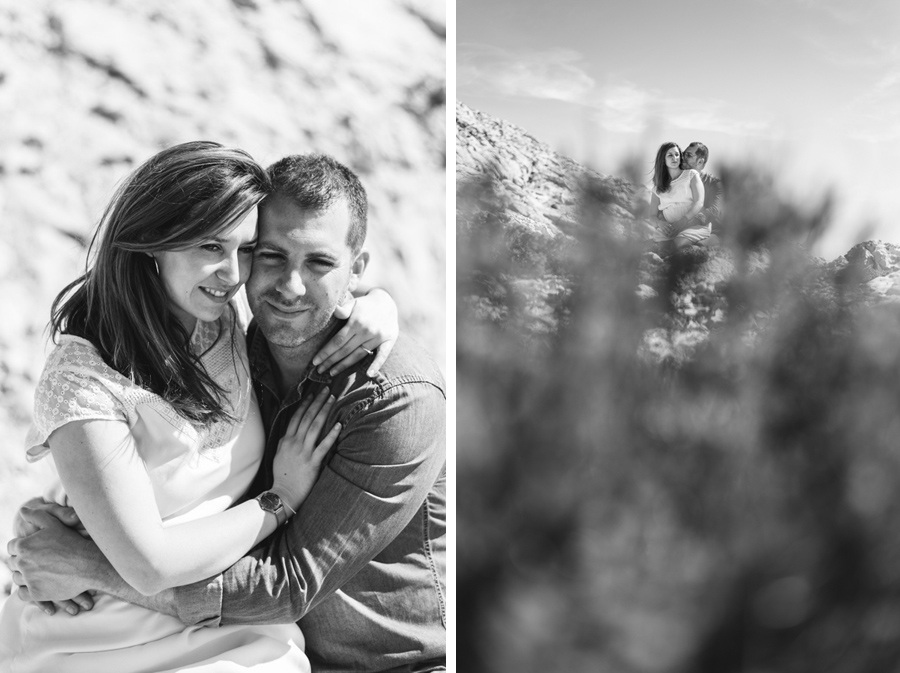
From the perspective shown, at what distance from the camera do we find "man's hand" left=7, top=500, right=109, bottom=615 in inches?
57.0

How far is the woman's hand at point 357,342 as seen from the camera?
1.67 meters

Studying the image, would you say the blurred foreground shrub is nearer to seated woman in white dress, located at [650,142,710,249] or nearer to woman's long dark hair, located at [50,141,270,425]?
seated woman in white dress, located at [650,142,710,249]

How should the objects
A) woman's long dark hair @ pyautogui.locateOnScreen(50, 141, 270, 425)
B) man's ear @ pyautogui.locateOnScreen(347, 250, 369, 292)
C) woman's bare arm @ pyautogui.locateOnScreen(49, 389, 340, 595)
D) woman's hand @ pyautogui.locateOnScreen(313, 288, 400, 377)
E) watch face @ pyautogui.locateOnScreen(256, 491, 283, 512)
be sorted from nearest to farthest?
woman's bare arm @ pyautogui.locateOnScreen(49, 389, 340, 595)
woman's long dark hair @ pyautogui.locateOnScreen(50, 141, 270, 425)
watch face @ pyautogui.locateOnScreen(256, 491, 283, 512)
woman's hand @ pyautogui.locateOnScreen(313, 288, 400, 377)
man's ear @ pyautogui.locateOnScreen(347, 250, 369, 292)

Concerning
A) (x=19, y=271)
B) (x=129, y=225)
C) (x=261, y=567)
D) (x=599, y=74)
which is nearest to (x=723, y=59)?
(x=599, y=74)

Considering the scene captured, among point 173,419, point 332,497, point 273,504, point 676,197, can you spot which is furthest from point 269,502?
point 676,197

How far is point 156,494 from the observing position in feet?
4.77

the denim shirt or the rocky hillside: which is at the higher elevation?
Answer: the rocky hillside

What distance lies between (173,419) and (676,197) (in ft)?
4.38

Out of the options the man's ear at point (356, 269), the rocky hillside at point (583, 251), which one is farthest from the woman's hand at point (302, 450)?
the rocky hillside at point (583, 251)

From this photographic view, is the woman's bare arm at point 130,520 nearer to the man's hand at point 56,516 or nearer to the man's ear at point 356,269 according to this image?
the man's hand at point 56,516

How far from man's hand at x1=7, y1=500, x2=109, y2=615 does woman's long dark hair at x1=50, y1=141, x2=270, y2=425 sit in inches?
12.5

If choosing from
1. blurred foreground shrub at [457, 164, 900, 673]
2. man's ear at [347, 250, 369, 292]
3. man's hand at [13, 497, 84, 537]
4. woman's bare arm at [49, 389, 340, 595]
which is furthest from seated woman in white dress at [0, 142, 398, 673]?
blurred foreground shrub at [457, 164, 900, 673]

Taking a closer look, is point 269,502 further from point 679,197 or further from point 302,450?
point 679,197

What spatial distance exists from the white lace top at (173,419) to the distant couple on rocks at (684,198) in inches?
43.2
